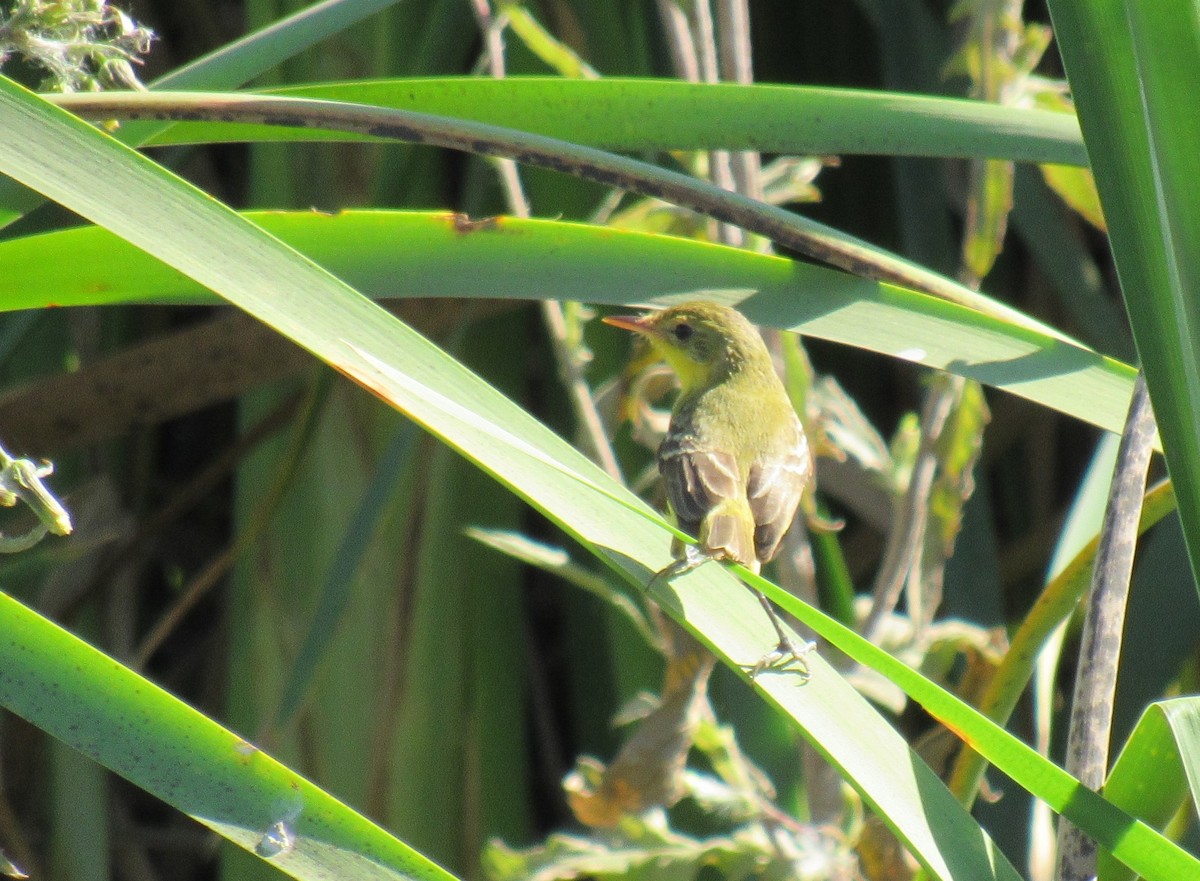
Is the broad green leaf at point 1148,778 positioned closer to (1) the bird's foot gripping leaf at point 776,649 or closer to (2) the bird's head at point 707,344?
(1) the bird's foot gripping leaf at point 776,649

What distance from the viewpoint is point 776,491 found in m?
1.84

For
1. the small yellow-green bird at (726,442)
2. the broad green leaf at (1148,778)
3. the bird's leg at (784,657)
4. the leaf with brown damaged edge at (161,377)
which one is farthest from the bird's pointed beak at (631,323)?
the broad green leaf at (1148,778)

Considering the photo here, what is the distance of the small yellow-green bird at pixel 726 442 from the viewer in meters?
1.72

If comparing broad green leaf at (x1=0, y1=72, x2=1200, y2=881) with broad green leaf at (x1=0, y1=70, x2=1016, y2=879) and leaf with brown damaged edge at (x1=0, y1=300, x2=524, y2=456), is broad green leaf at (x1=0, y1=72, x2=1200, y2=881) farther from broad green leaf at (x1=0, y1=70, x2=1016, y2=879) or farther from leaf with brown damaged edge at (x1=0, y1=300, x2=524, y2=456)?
leaf with brown damaged edge at (x1=0, y1=300, x2=524, y2=456)

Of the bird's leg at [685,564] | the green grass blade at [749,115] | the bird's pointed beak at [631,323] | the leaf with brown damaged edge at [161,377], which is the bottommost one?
the leaf with brown damaged edge at [161,377]

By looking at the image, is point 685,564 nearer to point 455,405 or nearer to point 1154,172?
point 455,405

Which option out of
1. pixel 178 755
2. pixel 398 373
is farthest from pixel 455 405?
pixel 178 755

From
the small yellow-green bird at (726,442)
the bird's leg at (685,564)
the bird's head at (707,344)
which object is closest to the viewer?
the bird's leg at (685,564)

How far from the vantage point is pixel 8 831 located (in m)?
2.46

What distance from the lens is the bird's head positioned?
234 centimetres

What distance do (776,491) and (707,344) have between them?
640mm

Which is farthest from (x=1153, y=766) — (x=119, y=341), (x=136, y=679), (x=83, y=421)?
(x=119, y=341)

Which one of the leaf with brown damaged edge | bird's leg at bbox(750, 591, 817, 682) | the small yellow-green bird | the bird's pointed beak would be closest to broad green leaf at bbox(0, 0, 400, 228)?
the small yellow-green bird

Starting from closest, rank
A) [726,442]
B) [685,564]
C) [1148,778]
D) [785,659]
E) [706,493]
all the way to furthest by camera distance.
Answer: [1148,778] → [785,659] → [685,564] → [706,493] → [726,442]
